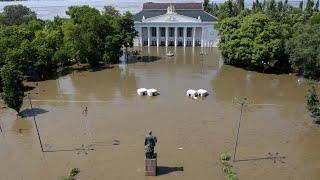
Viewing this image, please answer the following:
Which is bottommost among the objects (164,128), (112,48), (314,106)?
(164,128)

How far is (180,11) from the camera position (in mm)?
76875

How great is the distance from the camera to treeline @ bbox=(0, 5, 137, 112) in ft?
158

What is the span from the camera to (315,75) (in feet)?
158

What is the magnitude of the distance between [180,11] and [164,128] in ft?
158

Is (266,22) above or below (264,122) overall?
above

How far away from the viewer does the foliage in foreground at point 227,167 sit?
24.7 metres

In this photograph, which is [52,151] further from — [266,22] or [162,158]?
[266,22]

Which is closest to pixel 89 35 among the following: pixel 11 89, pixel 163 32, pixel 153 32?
pixel 11 89

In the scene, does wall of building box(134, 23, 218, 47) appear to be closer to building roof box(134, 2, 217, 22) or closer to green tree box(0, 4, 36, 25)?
building roof box(134, 2, 217, 22)

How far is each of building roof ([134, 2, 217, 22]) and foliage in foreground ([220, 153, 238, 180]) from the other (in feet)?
158

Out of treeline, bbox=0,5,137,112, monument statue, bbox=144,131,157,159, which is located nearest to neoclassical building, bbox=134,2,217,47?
treeline, bbox=0,5,137,112

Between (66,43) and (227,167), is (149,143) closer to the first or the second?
(227,167)

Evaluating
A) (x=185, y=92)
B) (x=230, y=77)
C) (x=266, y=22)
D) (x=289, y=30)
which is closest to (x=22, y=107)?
(x=185, y=92)

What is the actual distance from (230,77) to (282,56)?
8.19m
